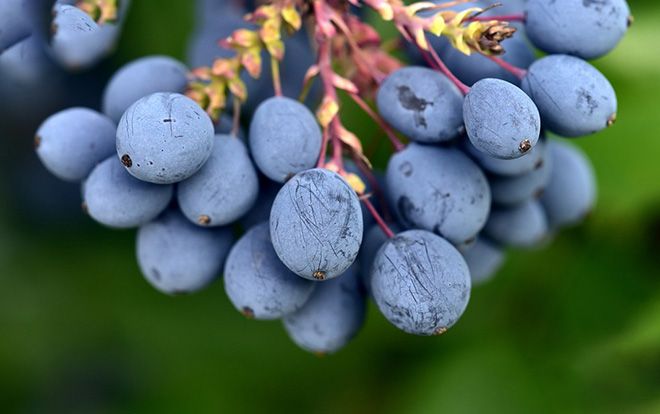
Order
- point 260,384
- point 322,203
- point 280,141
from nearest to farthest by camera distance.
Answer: point 322,203
point 280,141
point 260,384

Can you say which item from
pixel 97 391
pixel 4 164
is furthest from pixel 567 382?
pixel 4 164

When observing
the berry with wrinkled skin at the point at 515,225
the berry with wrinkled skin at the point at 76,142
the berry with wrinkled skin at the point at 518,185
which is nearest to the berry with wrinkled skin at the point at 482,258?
the berry with wrinkled skin at the point at 515,225

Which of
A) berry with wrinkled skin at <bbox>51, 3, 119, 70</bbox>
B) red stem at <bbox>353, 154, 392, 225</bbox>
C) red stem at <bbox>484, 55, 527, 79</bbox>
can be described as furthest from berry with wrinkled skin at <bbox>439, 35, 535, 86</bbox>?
berry with wrinkled skin at <bbox>51, 3, 119, 70</bbox>

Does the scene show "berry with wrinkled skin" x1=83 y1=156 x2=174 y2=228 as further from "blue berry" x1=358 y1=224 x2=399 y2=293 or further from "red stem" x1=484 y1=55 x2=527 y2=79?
"red stem" x1=484 y1=55 x2=527 y2=79

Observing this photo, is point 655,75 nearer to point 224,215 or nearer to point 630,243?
point 630,243

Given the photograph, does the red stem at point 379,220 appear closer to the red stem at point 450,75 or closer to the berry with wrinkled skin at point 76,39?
the red stem at point 450,75

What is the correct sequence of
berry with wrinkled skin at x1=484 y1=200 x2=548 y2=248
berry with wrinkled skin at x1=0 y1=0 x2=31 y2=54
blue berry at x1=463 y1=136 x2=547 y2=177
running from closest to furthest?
berry with wrinkled skin at x1=0 y1=0 x2=31 y2=54 < blue berry at x1=463 y1=136 x2=547 y2=177 < berry with wrinkled skin at x1=484 y1=200 x2=548 y2=248

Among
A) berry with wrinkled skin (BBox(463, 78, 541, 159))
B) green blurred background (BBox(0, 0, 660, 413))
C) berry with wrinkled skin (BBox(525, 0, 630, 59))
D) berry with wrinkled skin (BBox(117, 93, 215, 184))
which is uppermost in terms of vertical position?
berry with wrinkled skin (BBox(525, 0, 630, 59))
